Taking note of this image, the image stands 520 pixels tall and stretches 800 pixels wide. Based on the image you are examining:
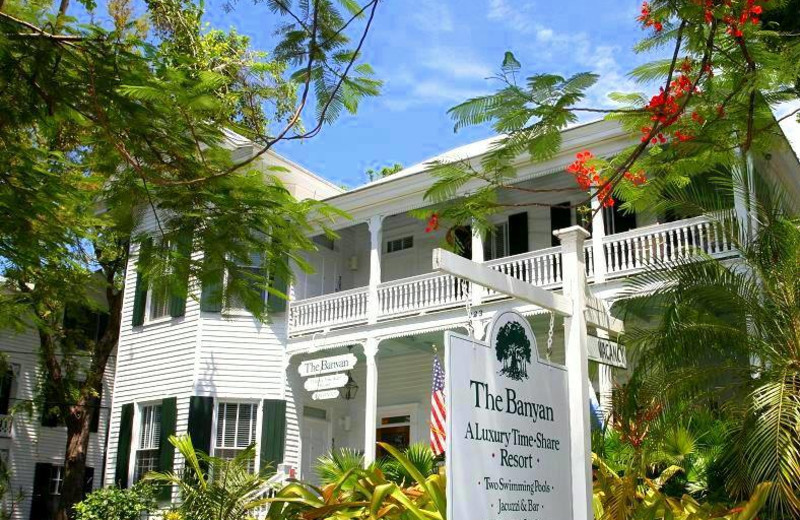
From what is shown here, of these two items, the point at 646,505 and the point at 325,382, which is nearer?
the point at 646,505

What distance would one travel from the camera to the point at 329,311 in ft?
60.3

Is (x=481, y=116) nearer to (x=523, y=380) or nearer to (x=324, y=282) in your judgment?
(x=523, y=380)

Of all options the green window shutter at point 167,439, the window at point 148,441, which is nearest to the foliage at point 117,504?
the green window shutter at point 167,439

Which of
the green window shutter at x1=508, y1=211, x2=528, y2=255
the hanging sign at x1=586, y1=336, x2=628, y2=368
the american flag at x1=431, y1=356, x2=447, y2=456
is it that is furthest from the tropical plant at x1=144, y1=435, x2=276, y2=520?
the green window shutter at x1=508, y1=211, x2=528, y2=255

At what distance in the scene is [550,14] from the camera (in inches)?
187

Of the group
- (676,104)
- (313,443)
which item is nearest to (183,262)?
(676,104)

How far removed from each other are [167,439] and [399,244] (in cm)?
651

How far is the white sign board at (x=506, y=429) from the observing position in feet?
14.4

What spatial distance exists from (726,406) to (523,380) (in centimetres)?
427

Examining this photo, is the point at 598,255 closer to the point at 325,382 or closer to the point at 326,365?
the point at 326,365

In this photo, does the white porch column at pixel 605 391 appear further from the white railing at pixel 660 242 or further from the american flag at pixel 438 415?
the white railing at pixel 660 242

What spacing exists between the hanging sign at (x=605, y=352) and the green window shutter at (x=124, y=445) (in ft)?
49.3

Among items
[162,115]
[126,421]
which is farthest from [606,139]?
[126,421]

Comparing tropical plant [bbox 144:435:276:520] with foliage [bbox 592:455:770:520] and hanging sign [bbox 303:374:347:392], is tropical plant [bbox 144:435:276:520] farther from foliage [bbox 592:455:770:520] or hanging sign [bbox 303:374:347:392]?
hanging sign [bbox 303:374:347:392]
